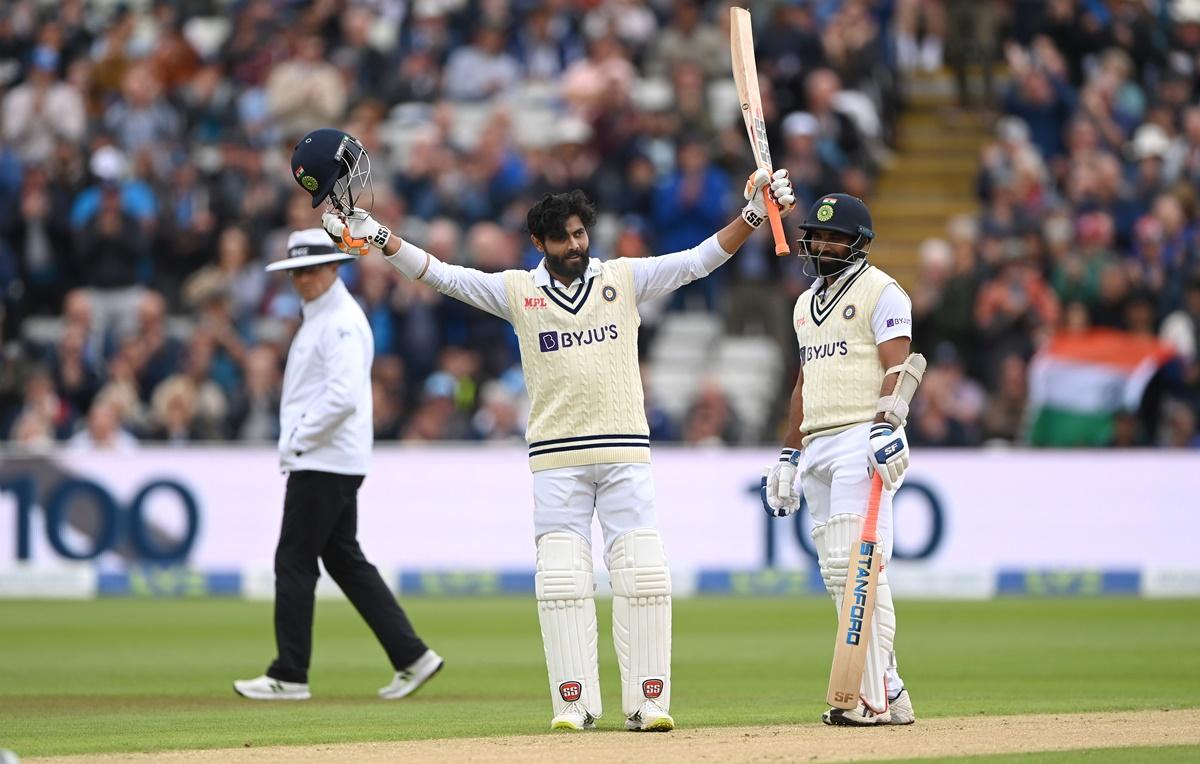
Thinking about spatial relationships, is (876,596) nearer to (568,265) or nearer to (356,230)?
(568,265)

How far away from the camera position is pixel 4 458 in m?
17.0

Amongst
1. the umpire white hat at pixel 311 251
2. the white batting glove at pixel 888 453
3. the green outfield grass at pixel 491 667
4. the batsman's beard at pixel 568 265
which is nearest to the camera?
the white batting glove at pixel 888 453

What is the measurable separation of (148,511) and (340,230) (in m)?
9.16

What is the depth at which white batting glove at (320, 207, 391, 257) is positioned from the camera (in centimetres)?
834

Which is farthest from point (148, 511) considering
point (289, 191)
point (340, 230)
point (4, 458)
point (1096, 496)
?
point (340, 230)

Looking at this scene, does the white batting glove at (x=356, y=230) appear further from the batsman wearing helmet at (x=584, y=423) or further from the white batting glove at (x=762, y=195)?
the white batting glove at (x=762, y=195)

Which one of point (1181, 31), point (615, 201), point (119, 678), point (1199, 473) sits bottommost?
point (119, 678)

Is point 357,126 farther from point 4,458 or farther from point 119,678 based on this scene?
point 119,678

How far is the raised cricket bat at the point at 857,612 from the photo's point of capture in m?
8.04

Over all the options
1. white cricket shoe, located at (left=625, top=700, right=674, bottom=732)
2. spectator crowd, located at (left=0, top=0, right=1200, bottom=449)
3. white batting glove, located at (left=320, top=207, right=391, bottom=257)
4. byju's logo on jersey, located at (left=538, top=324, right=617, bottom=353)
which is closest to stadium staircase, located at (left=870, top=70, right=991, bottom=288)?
spectator crowd, located at (left=0, top=0, right=1200, bottom=449)

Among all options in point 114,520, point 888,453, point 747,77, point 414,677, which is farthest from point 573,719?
point 114,520

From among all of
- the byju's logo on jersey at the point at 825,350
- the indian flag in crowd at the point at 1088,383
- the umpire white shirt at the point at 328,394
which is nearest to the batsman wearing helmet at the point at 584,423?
the byju's logo on jersey at the point at 825,350

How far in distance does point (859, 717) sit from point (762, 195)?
2218mm

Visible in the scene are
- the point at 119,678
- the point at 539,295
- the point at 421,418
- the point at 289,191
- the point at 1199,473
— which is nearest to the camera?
the point at 539,295
